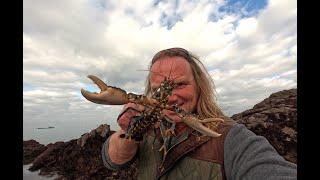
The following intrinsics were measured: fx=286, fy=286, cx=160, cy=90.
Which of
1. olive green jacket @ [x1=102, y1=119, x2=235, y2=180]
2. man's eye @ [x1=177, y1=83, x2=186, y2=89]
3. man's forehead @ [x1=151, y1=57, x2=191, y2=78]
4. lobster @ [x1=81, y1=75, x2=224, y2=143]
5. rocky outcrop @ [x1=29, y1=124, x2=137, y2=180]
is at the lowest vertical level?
rocky outcrop @ [x1=29, y1=124, x2=137, y2=180]

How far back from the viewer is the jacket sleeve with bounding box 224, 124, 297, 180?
289cm

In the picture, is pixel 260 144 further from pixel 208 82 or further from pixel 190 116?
pixel 208 82

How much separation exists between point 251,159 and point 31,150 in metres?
10.2

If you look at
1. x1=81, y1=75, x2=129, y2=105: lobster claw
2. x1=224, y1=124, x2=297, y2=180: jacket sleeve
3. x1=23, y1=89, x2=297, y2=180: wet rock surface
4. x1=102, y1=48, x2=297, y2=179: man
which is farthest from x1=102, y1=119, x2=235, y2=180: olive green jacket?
x1=23, y1=89, x2=297, y2=180: wet rock surface

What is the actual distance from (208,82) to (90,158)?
618 cm

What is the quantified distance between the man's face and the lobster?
9.4 inches

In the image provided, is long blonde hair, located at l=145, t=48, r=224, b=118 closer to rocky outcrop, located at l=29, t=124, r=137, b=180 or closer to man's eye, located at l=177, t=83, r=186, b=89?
man's eye, located at l=177, t=83, r=186, b=89

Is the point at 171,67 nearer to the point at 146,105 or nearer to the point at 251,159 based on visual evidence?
the point at 146,105

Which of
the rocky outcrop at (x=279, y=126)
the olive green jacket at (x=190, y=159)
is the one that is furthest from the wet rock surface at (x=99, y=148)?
the olive green jacket at (x=190, y=159)

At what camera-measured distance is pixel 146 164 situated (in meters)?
4.31

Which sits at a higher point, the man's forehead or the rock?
the man's forehead

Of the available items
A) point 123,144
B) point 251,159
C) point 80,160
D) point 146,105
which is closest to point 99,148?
point 80,160

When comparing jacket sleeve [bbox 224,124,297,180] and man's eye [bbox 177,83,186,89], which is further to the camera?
man's eye [bbox 177,83,186,89]
